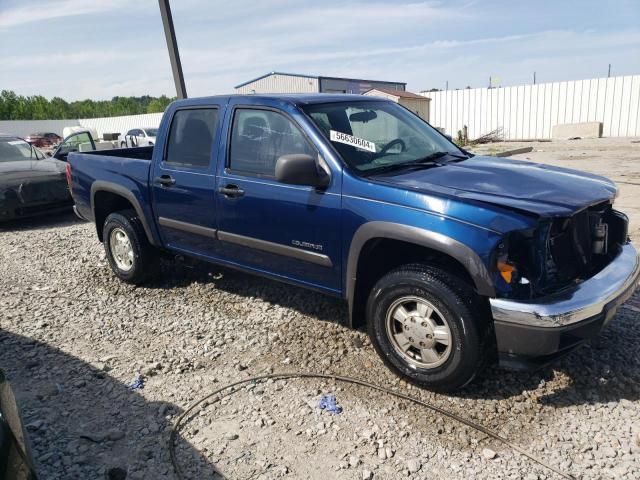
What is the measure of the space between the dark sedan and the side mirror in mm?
6912

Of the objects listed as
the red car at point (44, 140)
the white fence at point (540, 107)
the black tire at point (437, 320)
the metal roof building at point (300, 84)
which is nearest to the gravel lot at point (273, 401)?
the black tire at point (437, 320)

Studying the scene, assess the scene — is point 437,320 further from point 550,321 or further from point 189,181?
point 189,181

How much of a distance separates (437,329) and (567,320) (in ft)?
2.43

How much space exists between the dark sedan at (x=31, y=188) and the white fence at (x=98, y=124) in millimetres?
29745

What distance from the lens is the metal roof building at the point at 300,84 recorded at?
34.9m

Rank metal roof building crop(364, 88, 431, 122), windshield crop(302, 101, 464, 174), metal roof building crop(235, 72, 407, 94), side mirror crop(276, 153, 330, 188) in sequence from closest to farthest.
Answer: side mirror crop(276, 153, 330, 188) < windshield crop(302, 101, 464, 174) < metal roof building crop(364, 88, 431, 122) < metal roof building crop(235, 72, 407, 94)

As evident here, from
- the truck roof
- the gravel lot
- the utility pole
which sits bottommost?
the gravel lot

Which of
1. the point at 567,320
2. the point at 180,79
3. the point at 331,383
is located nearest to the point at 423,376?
the point at 331,383

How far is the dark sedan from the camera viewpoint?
27.9 ft

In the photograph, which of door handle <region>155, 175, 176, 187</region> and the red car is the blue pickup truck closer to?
door handle <region>155, 175, 176, 187</region>

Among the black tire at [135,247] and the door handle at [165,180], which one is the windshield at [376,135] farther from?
the black tire at [135,247]

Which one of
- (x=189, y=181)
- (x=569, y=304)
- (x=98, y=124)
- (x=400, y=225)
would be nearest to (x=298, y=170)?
(x=400, y=225)

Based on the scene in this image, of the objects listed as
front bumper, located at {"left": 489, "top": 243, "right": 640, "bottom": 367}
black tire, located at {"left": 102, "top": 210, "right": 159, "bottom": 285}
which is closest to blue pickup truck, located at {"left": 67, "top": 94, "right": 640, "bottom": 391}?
front bumper, located at {"left": 489, "top": 243, "right": 640, "bottom": 367}

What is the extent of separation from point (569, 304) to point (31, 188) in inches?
338
